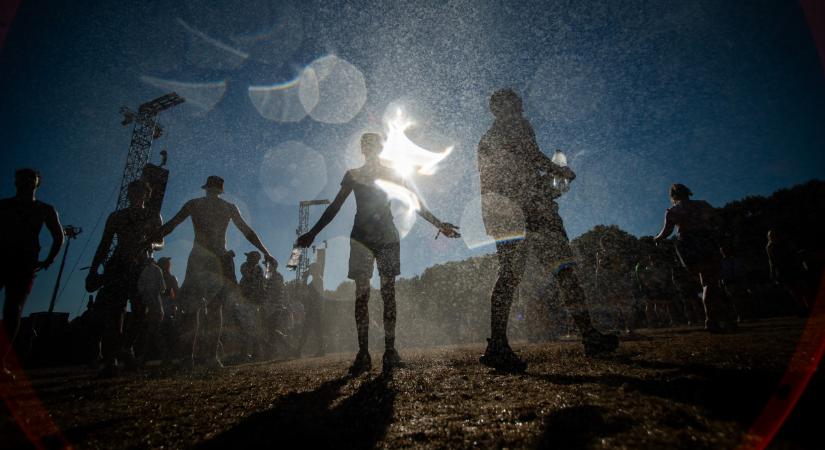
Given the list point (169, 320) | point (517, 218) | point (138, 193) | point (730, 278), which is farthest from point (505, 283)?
point (730, 278)

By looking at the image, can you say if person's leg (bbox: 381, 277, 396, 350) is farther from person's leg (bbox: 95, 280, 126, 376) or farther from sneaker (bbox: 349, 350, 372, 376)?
person's leg (bbox: 95, 280, 126, 376)

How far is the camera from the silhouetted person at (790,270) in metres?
6.30

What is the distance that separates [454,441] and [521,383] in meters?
1.07

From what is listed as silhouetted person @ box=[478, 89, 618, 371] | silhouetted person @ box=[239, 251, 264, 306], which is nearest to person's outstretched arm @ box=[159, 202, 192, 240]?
silhouetted person @ box=[478, 89, 618, 371]

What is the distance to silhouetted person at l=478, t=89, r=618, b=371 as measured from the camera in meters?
2.91

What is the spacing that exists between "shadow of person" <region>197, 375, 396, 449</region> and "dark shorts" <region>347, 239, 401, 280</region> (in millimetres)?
1587

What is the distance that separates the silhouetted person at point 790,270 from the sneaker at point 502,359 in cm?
716

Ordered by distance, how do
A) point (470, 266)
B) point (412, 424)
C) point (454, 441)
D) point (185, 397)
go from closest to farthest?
1. point (454, 441)
2. point (412, 424)
3. point (185, 397)
4. point (470, 266)

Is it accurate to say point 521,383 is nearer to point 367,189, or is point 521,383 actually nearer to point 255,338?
point 367,189

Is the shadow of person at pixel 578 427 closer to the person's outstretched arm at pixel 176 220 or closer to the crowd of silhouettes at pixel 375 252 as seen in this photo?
the crowd of silhouettes at pixel 375 252

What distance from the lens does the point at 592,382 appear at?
5.95 ft

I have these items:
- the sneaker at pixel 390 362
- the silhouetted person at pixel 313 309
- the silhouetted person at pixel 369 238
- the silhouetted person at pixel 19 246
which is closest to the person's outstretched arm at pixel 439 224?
the silhouetted person at pixel 369 238

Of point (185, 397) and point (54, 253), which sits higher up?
point (54, 253)

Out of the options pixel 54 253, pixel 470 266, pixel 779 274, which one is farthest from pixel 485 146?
pixel 470 266
